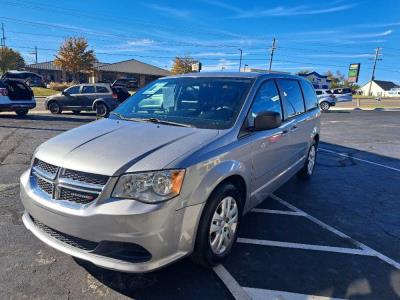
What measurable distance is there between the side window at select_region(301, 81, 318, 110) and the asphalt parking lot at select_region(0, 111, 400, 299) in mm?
1491

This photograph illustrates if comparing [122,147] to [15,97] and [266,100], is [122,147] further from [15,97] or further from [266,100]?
[15,97]

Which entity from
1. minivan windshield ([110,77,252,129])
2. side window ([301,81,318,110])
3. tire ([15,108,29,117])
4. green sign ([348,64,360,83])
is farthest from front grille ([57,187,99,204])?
green sign ([348,64,360,83])

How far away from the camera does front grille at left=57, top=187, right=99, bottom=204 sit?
8.36 feet

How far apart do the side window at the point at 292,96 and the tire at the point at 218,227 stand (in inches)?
75.1

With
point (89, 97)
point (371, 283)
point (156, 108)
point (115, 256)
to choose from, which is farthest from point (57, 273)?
point (89, 97)

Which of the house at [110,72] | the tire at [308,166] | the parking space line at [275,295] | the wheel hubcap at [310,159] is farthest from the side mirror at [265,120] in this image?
the house at [110,72]

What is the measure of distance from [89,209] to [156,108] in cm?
182

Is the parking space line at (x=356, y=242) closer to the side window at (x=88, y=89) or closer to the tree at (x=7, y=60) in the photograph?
the side window at (x=88, y=89)

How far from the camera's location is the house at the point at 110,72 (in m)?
61.9

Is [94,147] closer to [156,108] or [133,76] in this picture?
[156,108]

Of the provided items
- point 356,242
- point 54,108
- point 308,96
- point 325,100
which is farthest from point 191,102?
point 325,100

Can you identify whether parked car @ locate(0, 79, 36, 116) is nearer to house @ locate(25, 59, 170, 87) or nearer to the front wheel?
the front wheel

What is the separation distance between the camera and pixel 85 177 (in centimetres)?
258

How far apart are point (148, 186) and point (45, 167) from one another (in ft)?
3.36
